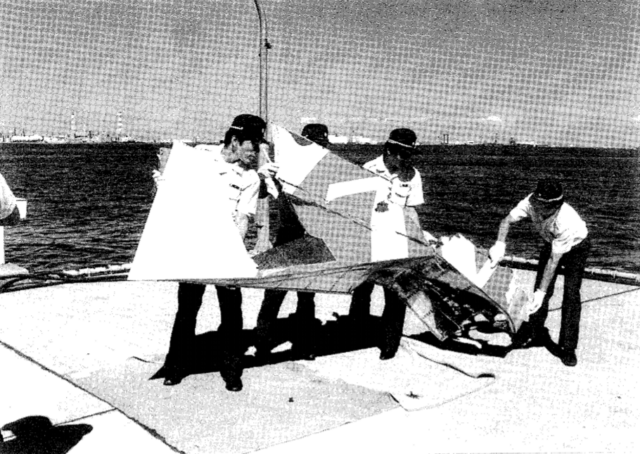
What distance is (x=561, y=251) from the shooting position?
19.5 ft

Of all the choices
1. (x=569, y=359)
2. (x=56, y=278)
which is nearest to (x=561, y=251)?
(x=569, y=359)

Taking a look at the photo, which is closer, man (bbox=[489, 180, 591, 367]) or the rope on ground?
man (bbox=[489, 180, 591, 367])

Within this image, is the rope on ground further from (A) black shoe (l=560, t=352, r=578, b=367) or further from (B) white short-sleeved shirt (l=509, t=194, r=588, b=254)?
(A) black shoe (l=560, t=352, r=578, b=367)

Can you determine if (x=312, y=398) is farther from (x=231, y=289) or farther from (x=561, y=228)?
(x=561, y=228)

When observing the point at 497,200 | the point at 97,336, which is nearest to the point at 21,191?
the point at 497,200

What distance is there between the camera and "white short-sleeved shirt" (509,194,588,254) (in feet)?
19.4

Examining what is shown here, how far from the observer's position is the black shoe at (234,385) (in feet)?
16.7

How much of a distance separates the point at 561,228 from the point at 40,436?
4.24m

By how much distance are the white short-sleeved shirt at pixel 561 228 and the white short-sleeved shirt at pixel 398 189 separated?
84cm

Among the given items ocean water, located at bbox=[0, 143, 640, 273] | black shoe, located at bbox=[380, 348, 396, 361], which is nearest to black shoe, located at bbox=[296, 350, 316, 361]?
black shoe, located at bbox=[380, 348, 396, 361]

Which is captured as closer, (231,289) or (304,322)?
(231,289)

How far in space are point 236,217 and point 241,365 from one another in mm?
1165

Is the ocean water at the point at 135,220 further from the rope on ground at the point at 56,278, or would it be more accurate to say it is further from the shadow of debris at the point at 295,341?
the shadow of debris at the point at 295,341

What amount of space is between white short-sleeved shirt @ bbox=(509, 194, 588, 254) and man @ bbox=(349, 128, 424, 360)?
3.00ft
